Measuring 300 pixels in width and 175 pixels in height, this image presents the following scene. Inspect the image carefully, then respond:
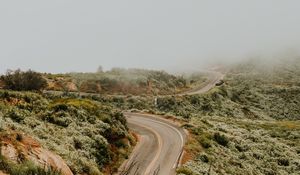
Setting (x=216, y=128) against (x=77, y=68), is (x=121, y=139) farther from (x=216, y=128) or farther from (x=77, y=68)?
(x=77, y=68)

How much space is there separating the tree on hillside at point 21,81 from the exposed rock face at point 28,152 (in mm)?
27030

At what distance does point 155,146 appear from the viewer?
3206 cm

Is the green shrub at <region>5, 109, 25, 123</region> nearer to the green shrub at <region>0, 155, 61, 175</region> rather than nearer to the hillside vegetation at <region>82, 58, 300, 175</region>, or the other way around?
the green shrub at <region>0, 155, 61, 175</region>

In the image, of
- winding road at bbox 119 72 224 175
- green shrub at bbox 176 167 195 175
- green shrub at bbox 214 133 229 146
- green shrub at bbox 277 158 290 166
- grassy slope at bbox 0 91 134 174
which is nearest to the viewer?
grassy slope at bbox 0 91 134 174

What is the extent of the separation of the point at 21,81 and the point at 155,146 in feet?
64.7

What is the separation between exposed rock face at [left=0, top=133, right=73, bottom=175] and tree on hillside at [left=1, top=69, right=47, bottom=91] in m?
27.0

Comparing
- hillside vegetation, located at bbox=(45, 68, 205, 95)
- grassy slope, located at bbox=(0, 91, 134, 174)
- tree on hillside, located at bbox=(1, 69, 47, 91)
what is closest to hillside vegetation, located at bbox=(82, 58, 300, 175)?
grassy slope, located at bbox=(0, 91, 134, 174)

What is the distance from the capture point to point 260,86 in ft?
317

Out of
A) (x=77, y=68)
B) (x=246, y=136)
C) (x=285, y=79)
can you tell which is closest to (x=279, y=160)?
(x=246, y=136)

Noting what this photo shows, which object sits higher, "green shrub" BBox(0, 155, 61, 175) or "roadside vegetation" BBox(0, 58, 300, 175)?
"green shrub" BBox(0, 155, 61, 175)

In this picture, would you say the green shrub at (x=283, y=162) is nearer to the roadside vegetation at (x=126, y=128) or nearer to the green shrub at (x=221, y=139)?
the roadside vegetation at (x=126, y=128)

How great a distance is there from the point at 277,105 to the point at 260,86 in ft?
46.9

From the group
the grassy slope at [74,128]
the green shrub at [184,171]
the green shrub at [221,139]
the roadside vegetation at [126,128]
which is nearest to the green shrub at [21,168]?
the grassy slope at [74,128]

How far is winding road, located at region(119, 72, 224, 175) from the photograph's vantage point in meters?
25.7
